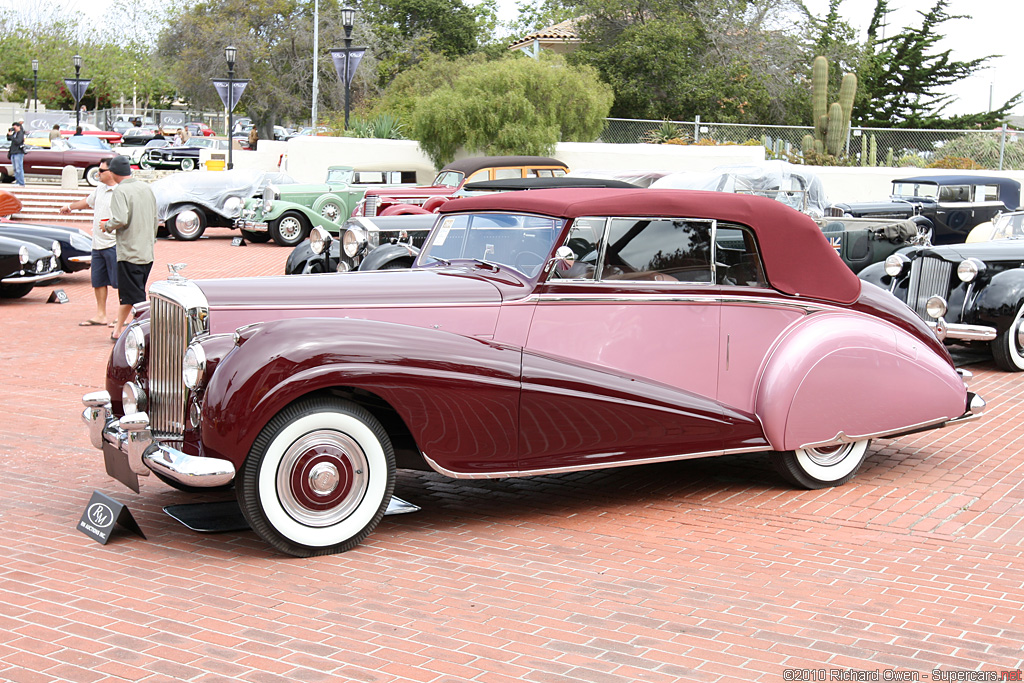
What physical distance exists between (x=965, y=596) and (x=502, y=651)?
6.56ft

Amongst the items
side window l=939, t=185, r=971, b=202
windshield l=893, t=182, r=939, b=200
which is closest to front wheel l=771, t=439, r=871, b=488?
windshield l=893, t=182, r=939, b=200

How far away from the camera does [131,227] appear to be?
962cm

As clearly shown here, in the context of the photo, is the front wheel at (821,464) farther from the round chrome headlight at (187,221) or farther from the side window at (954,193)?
the round chrome headlight at (187,221)

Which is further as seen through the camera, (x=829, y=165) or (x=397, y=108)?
(x=397, y=108)

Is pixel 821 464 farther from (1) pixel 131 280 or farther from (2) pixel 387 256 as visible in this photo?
(1) pixel 131 280

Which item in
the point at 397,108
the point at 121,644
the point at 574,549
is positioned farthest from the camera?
the point at 397,108

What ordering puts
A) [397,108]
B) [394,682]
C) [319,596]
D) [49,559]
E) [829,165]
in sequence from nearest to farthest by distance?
[394,682]
[319,596]
[49,559]
[829,165]
[397,108]

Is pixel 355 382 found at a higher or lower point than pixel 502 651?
higher

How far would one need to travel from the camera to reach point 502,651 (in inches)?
139

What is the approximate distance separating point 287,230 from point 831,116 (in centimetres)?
1493

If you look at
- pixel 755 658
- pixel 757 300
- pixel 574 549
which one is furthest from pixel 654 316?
pixel 755 658

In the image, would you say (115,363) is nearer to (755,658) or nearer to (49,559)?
(49,559)

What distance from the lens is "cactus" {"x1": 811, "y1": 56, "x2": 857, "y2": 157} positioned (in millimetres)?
26109

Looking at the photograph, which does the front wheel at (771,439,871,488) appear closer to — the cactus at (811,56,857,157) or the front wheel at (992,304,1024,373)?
the front wheel at (992,304,1024,373)
